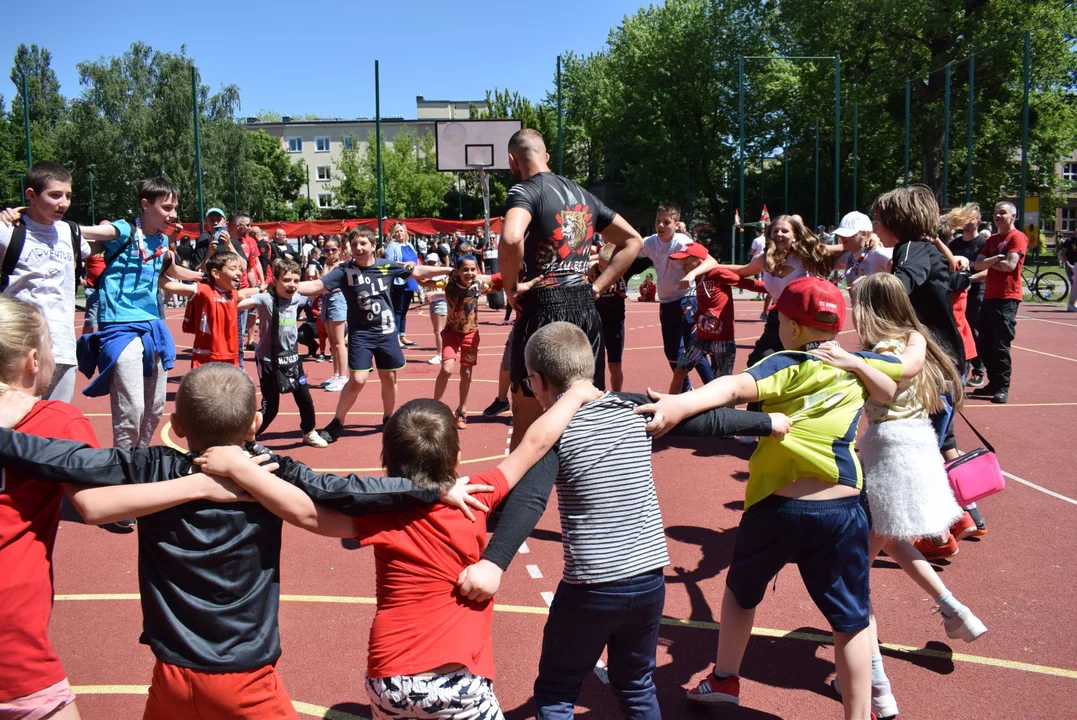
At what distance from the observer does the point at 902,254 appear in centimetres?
491

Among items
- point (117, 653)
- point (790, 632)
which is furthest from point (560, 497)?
point (117, 653)

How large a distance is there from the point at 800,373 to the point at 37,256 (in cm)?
461

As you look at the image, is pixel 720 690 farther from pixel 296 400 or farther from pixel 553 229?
pixel 296 400

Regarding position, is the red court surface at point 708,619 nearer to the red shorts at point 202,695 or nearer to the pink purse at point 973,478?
the pink purse at point 973,478

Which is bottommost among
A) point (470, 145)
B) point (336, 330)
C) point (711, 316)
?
point (336, 330)

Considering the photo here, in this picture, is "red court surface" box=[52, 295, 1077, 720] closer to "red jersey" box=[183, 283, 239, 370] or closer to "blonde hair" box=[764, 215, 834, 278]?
"red jersey" box=[183, 283, 239, 370]

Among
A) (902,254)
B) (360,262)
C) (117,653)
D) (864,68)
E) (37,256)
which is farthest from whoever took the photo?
(864,68)

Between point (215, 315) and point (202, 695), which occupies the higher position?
point (215, 315)

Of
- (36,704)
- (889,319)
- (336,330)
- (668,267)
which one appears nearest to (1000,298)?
(668,267)

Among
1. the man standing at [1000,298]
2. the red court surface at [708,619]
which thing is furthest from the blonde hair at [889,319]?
the man standing at [1000,298]

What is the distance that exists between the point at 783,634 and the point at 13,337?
141 inches

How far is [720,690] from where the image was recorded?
11.3ft

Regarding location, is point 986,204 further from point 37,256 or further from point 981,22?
point 37,256

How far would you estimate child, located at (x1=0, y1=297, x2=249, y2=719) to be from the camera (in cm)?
235
